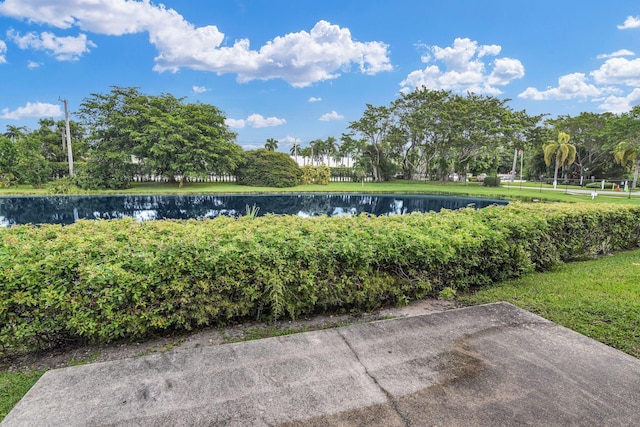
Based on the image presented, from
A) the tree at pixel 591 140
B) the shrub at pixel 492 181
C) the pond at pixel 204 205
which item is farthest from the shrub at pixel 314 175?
the tree at pixel 591 140

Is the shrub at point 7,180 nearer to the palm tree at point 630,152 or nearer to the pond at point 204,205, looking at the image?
the pond at point 204,205

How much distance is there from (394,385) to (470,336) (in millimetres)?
799

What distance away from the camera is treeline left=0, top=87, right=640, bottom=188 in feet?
80.2

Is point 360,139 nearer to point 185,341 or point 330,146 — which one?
point 330,146

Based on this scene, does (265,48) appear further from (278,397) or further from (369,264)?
(278,397)

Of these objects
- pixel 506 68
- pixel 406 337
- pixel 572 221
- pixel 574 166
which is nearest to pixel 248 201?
pixel 572 221

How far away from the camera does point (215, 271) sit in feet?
8.11

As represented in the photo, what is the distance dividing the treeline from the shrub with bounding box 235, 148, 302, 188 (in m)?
0.90

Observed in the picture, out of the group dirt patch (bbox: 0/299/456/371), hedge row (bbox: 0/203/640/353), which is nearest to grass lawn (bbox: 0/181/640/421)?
dirt patch (bbox: 0/299/456/371)

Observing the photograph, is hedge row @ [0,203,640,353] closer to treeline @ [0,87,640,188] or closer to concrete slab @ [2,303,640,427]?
concrete slab @ [2,303,640,427]

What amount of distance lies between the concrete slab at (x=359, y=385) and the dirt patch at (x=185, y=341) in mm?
461

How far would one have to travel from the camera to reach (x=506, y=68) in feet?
77.9

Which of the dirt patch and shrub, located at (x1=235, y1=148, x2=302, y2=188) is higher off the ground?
shrub, located at (x1=235, y1=148, x2=302, y2=188)

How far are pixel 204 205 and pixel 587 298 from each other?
1702cm
